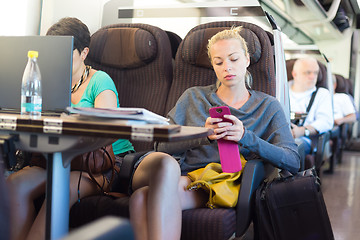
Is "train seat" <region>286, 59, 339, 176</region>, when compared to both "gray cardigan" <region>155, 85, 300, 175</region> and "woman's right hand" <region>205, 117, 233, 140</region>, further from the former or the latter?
"woman's right hand" <region>205, 117, 233, 140</region>

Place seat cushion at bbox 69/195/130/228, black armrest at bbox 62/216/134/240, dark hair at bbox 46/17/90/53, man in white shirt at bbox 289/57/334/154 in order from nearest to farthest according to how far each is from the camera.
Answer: black armrest at bbox 62/216/134/240 < seat cushion at bbox 69/195/130/228 < dark hair at bbox 46/17/90/53 < man in white shirt at bbox 289/57/334/154

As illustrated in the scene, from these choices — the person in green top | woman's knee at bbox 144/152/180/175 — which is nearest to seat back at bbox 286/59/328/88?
the person in green top

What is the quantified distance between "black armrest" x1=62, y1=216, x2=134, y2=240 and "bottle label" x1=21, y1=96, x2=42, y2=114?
3.41 feet

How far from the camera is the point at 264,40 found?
219 cm

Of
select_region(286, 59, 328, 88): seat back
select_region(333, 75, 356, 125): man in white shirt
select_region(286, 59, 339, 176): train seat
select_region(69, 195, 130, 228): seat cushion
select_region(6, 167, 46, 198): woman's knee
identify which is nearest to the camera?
select_region(6, 167, 46, 198): woman's knee

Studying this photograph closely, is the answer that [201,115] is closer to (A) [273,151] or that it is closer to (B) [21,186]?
(A) [273,151]

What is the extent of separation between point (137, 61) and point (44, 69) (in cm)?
109

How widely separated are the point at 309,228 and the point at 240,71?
72cm

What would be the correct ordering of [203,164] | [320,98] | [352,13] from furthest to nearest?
[352,13]
[320,98]
[203,164]

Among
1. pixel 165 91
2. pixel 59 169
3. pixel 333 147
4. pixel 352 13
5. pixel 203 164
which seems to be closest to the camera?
pixel 59 169

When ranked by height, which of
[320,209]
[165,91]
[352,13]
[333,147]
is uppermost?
[352,13]

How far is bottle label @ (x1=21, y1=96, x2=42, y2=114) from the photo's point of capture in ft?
4.65

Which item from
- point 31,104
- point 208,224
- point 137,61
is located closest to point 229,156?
point 208,224

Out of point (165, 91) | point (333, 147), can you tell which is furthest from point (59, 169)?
point (333, 147)
